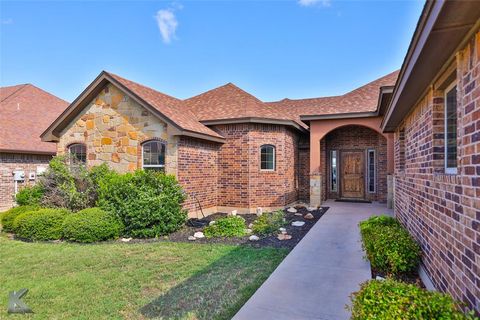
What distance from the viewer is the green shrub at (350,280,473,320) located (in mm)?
2139

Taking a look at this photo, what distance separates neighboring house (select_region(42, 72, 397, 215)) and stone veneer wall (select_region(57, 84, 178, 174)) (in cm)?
3

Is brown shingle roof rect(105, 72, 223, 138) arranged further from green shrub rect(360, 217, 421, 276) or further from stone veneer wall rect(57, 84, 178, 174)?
green shrub rect(360, 217, 421, 276)

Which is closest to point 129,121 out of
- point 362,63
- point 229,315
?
point 229,315

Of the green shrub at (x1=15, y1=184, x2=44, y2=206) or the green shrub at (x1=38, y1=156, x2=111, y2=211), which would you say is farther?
the green shrub at (x1=15, y1=184, x2=44, y2=206)

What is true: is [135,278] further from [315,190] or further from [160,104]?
[315,190]

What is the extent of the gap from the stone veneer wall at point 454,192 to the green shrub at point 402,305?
32cm

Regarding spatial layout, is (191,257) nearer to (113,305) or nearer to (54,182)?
(113,305)

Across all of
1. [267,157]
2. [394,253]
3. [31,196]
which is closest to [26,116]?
[31,196]

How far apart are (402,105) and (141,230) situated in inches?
271

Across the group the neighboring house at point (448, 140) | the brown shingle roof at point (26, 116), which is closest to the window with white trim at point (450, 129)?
the neighboring house at point (448, 140)

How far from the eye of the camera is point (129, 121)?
389 inches

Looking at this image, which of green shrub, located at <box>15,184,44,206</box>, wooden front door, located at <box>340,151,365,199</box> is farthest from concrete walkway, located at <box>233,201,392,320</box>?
green shrub, located at <box>15,184,44,206</box>

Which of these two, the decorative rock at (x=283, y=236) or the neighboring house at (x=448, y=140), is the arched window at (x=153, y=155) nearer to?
the decorative rock at (x=283, y=236)

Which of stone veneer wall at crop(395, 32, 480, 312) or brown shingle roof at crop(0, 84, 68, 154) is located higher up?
brown shingle roof at crop(0, 84, 68, 154)
